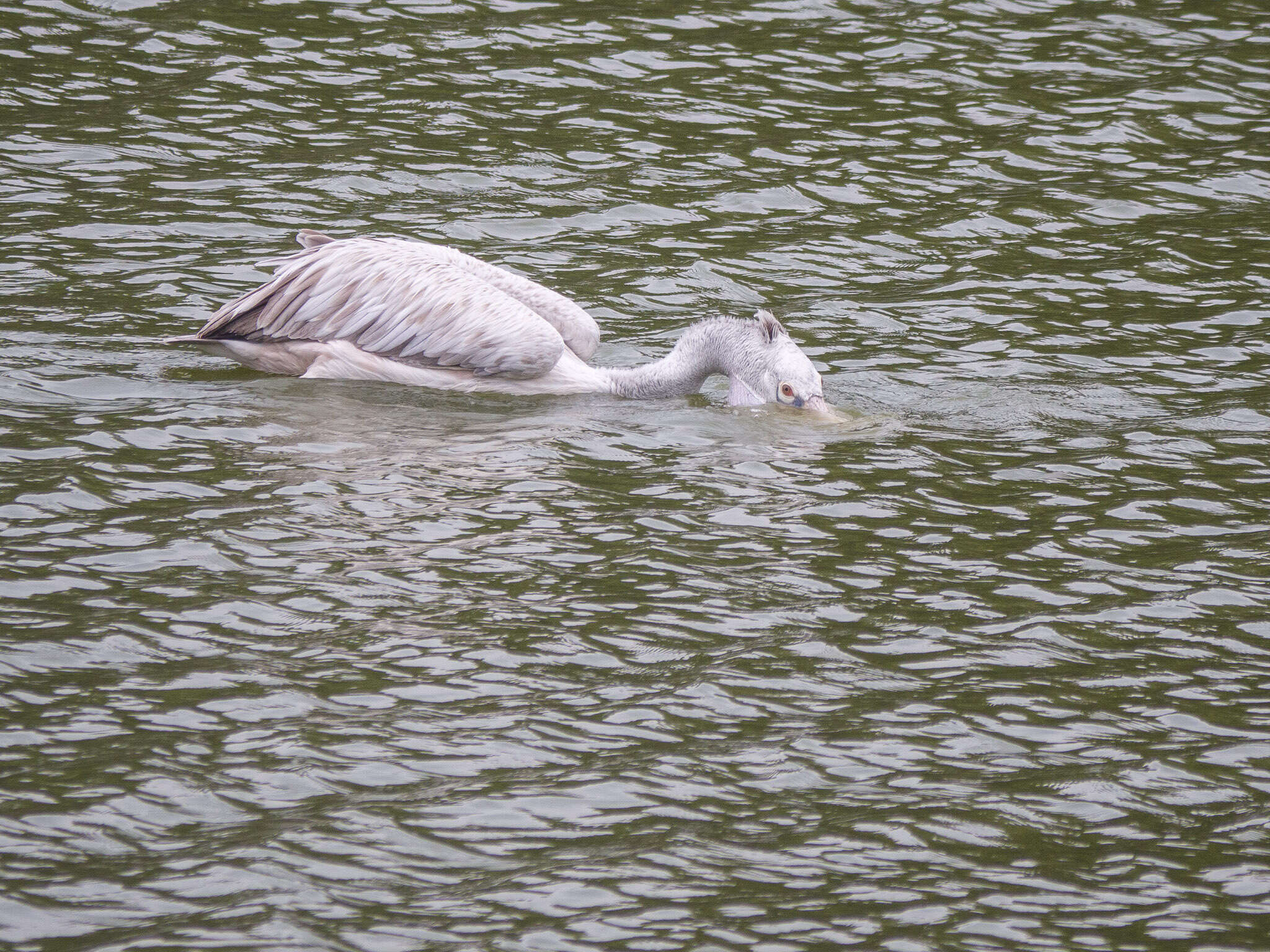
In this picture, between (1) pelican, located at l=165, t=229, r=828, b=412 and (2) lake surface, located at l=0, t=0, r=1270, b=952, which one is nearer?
(2) lake surface, located at l=0, t=0, r=1270, b=952

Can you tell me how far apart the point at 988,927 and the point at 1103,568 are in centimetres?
272

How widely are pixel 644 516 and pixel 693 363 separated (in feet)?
7.01

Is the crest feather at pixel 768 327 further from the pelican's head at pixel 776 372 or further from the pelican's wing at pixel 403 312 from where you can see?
the pelican's wing at pixel 403 312

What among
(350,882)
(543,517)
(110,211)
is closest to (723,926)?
(350,882)

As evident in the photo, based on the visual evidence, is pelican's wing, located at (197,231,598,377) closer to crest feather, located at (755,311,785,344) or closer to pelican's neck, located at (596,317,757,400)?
pelican's neck, located at (596,317,757,400)

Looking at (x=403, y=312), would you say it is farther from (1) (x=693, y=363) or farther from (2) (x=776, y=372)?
(2) (x=776, y=372)

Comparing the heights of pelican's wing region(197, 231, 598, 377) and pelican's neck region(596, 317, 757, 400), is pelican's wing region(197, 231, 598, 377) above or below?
above

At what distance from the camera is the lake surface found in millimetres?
5070

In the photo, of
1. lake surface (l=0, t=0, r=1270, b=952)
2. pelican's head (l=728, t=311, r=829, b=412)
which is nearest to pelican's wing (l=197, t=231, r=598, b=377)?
lake surface (l=0, t=0, r=1270, b=952)

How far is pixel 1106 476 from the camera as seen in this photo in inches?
326

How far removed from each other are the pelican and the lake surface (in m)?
0.18

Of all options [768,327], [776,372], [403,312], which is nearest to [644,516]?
[776,372]

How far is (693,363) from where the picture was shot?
379 inches

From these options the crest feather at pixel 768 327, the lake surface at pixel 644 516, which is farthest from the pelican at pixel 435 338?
the lake surface at pixel 644 516
